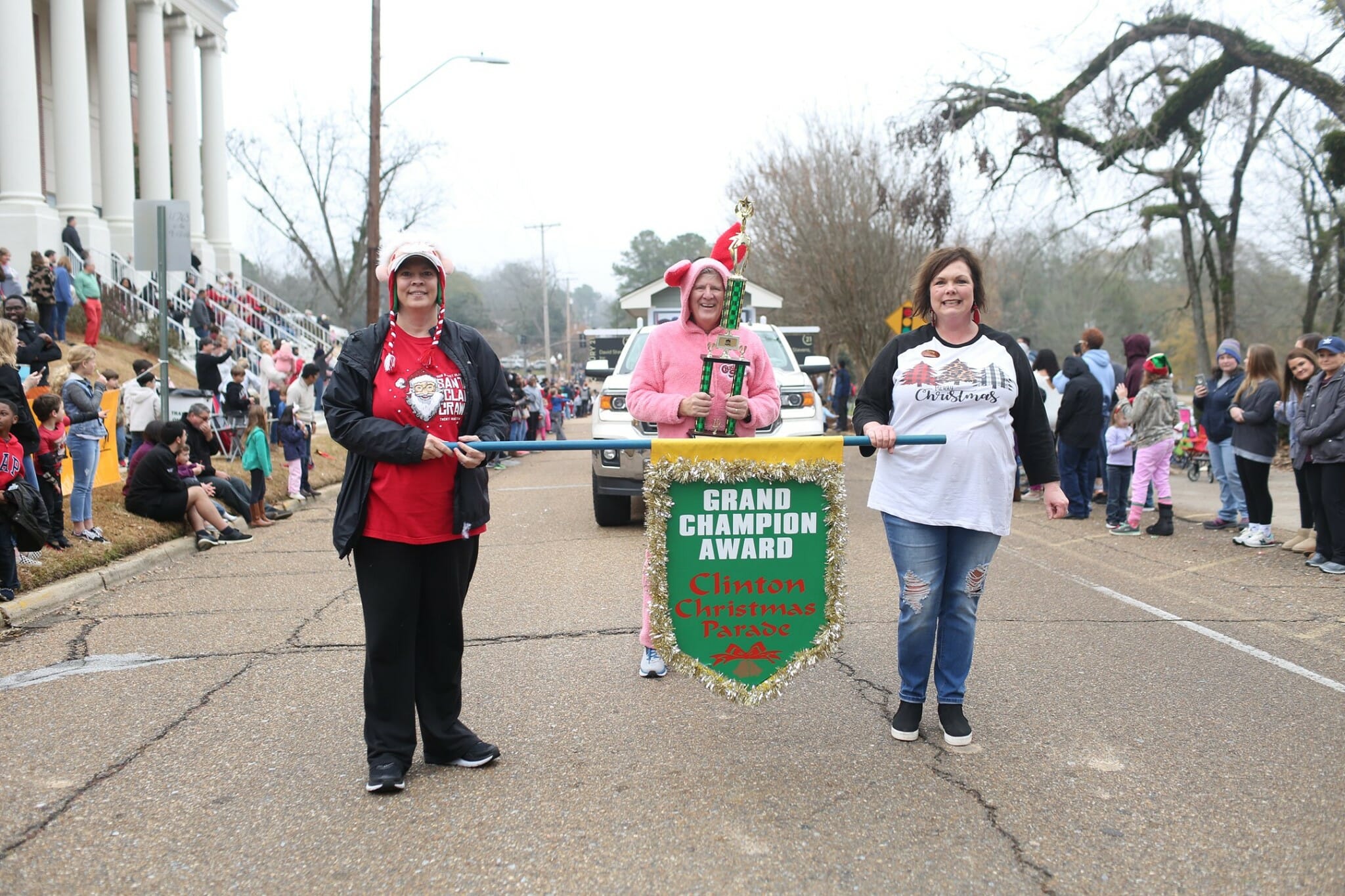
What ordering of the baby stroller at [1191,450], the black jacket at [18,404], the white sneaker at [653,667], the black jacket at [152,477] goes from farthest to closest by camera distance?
the baby stroller at [1191,450]
the black jacket at [152,477]
the black jacket at [18,404]
the white sneaker at [653,667]

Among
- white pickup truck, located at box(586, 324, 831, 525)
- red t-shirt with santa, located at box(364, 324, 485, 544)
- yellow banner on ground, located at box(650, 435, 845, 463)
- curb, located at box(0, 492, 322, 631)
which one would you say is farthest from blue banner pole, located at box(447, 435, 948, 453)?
white pickup truck, located at box(586, 324, 831, 525)

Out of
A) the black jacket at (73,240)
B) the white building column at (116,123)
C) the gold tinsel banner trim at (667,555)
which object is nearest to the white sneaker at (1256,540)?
the gold tinsel banner trim at (667,555)

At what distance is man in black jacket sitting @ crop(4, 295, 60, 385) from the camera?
34.6 ft

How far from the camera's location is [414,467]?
3910 millimetres

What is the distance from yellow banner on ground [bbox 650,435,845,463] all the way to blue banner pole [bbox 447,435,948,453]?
0.03 meters

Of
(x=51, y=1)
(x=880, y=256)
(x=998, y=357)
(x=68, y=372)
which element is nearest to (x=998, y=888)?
(x=998, y=357)

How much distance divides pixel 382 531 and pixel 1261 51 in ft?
65.5

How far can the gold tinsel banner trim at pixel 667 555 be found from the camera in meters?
4.03

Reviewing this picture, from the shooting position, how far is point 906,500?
4.22 meters

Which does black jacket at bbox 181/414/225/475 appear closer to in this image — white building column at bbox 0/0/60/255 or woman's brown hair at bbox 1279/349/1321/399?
woman's brown hair at bbox 1279/349/1321/399

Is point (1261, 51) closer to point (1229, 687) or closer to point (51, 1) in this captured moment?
point (1229, 687)

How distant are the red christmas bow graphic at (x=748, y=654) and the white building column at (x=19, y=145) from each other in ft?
71.9

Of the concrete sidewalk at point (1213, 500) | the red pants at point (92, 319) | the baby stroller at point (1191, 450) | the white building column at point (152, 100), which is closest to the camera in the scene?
the concrete sidewalk at point (1213, 500)

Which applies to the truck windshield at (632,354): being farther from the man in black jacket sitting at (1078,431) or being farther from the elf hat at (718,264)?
the elf hat at (718,264)
